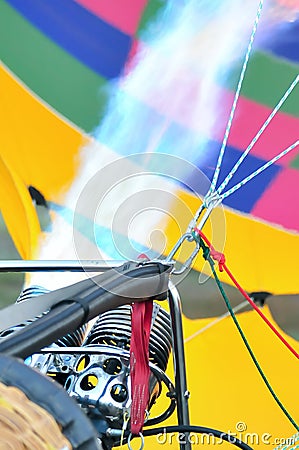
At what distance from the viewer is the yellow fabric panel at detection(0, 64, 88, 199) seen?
159cm

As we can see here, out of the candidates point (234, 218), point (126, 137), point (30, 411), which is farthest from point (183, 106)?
point (30, 411)

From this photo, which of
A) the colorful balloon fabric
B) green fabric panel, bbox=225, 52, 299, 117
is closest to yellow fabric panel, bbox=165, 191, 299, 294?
the colorful balloon fabric

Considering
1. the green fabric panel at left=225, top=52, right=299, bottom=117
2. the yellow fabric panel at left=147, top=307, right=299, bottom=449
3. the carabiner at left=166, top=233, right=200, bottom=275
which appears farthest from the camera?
the green fabric panel at left=225, top=52, right=299, bottom=117

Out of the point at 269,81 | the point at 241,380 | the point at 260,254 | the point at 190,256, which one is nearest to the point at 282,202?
the point at 260,254

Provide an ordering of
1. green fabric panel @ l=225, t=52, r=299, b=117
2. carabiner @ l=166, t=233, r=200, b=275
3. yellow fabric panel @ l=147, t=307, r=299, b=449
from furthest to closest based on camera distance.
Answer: green fabric panel @ l=225, t=52, r=299, b=117
yellow fabric panel @ l=147, t=307, r=299, b=449
carabiner @ l=166, t=233, r=200, b=275

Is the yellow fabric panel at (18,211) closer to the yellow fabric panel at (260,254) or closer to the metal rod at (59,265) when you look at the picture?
the yellow fabric panel at (260,254)

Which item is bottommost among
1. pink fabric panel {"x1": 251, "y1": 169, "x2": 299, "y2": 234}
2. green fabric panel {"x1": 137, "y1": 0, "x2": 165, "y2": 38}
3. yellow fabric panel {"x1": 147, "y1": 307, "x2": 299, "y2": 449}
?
yellow fabric panel {"x1": 147, "y1": 307, "x2": 299, "y2": 449}

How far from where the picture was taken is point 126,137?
4.93 feet

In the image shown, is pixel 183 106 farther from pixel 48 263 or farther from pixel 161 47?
pixel 48 263

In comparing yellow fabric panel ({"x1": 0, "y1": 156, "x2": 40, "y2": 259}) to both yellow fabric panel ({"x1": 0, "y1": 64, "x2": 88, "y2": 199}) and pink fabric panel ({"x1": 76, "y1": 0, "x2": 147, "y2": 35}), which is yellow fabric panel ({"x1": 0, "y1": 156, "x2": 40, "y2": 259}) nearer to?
yellow fabric panel ({"x1": 0, "y1": 64, "x2": 88, "y2": 199})

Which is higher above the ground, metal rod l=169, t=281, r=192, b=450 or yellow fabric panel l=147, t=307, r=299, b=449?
yellow fabric panel l=147, t=307, r=299, b=449

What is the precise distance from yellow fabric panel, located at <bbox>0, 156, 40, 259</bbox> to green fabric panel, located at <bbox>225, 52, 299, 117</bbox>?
1.81 feet

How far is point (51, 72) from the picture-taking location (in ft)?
5.30

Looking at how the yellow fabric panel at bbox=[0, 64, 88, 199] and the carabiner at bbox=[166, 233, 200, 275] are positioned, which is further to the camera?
the yellow fabric panel at bbox=[0, 64, 88, 199]
